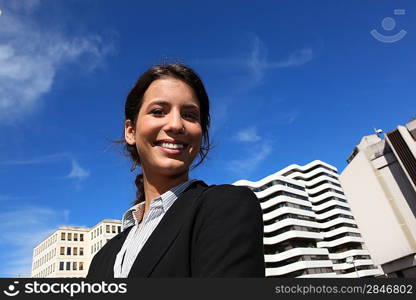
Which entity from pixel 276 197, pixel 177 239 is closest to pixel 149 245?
pixel 177 239

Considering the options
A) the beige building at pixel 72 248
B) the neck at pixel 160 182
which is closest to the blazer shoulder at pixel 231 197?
the neck at pixel 160 182

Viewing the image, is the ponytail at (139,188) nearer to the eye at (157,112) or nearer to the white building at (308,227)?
the eye at (157,112)

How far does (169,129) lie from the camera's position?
6.45 feet

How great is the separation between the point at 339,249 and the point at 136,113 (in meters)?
90.4

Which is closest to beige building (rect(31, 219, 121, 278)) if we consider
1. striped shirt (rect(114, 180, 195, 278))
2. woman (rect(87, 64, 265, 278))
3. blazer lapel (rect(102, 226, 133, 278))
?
blazer lapel (rect(102, 226, 133, 278))

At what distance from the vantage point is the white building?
206ft

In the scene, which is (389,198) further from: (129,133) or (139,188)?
(129,133)

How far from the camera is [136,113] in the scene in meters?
2.38

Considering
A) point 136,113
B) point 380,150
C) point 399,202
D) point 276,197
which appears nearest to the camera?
point 136,113

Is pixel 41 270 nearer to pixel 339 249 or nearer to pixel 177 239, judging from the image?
pixel 339 249

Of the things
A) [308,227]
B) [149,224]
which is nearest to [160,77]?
[149,224]

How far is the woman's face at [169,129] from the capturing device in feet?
6.43

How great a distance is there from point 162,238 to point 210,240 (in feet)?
0.96

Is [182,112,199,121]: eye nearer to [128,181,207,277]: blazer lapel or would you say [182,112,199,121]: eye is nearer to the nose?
the nose
